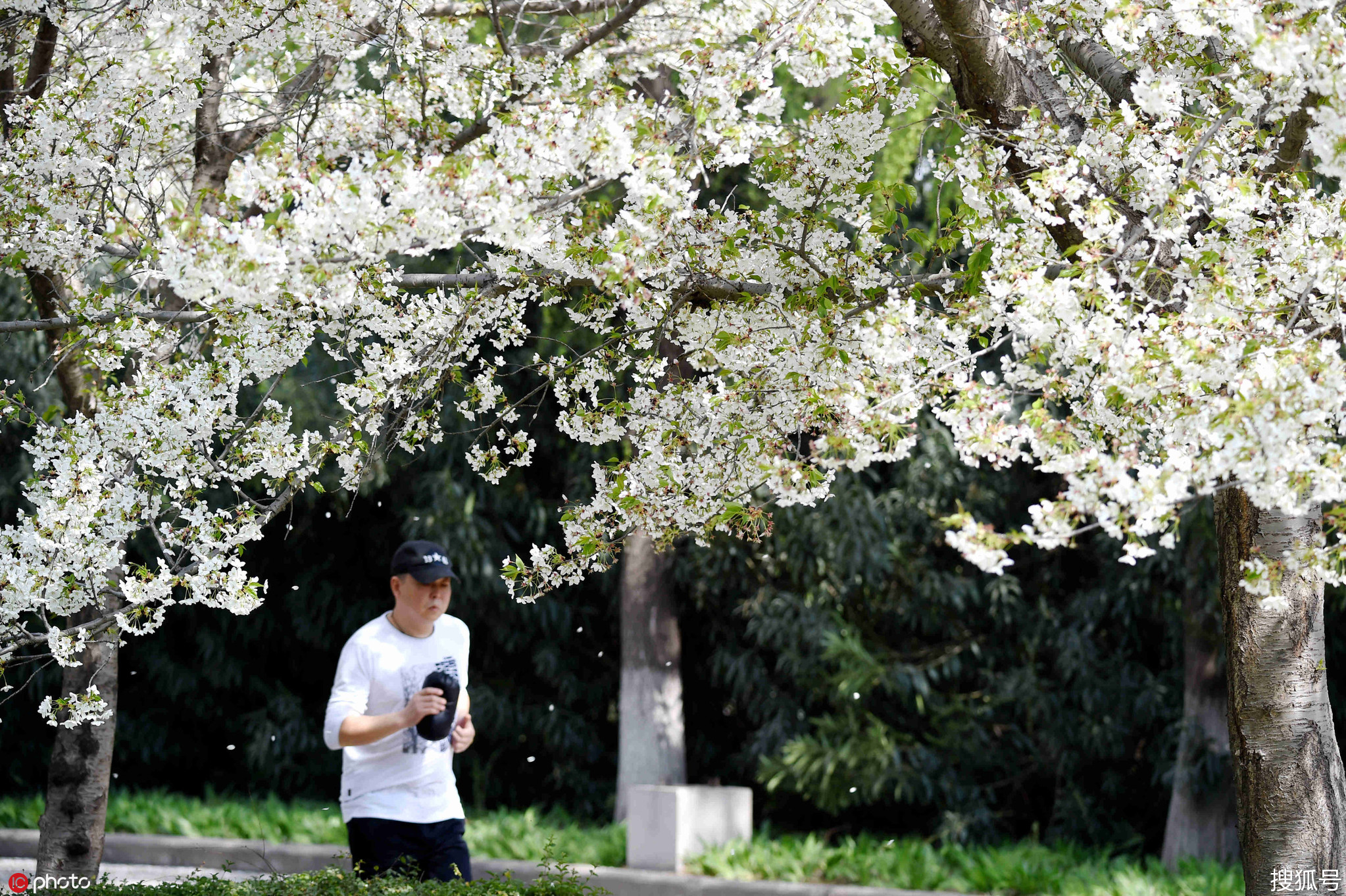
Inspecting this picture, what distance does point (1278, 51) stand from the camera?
7.88 ft

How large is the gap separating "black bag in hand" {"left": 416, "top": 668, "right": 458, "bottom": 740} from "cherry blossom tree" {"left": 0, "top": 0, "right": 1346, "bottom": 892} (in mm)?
439

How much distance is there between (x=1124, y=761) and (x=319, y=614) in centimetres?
668

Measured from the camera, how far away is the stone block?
7.83m

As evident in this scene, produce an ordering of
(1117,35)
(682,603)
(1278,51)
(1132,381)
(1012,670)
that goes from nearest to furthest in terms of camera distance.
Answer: (1278,51)
(1132,381)
(1117,35)
(1012,670)
(682,603)

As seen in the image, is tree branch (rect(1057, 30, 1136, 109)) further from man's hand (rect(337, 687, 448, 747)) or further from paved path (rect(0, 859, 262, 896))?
paved path (rect(0, 859, 262, 896))

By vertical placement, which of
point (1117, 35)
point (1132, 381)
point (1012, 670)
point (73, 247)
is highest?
point (1117, 35)

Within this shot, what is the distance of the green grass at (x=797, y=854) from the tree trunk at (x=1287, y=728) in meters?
3.03

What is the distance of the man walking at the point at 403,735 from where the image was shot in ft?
13.5

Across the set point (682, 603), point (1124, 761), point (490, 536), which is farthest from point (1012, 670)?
point (490, 536)

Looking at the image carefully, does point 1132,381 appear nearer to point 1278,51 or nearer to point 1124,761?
point 1278,51

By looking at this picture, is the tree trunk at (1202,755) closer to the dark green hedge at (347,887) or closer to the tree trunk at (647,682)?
the tree trunk at (647,682)

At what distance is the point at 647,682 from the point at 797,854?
232 centimetres

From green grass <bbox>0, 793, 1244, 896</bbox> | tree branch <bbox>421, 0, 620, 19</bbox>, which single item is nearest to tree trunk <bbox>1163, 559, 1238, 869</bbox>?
green grass <bbox>0, 793, 1244, 896</bbox>

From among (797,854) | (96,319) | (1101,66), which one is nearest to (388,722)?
(96,319)
